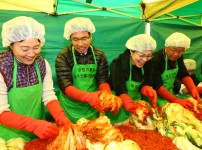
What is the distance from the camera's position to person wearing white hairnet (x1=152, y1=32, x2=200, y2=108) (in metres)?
3.07

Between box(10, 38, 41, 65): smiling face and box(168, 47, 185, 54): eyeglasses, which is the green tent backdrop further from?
box(10, 38, 41, 65): smiling face

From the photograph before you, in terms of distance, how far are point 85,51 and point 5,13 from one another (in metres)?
1.32

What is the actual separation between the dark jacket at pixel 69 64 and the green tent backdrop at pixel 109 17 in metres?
0.93

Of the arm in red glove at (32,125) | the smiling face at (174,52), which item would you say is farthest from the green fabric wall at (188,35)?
the arm in red glove at (32,125)

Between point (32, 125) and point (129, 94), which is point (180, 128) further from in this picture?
point (32, 125)

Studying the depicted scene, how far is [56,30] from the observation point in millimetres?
3596

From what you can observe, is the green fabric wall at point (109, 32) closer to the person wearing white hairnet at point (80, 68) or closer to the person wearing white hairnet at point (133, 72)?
the person wearing white hairnet at point (80, 68)

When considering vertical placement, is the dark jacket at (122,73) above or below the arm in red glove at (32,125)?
above

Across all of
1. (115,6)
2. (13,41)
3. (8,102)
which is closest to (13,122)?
(8,102)

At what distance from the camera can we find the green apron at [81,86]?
9.18 feet

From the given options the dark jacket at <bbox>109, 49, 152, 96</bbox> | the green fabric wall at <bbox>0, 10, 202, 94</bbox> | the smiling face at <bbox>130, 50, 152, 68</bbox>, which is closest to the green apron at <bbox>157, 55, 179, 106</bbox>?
the dark jacket at <bbox>109, 49, 152, 96</bbox>

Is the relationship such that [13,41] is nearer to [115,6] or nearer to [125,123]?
[125,123]

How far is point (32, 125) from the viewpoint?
1.77 metres

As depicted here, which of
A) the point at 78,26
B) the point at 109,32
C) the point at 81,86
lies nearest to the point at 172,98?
the point at 81,86
